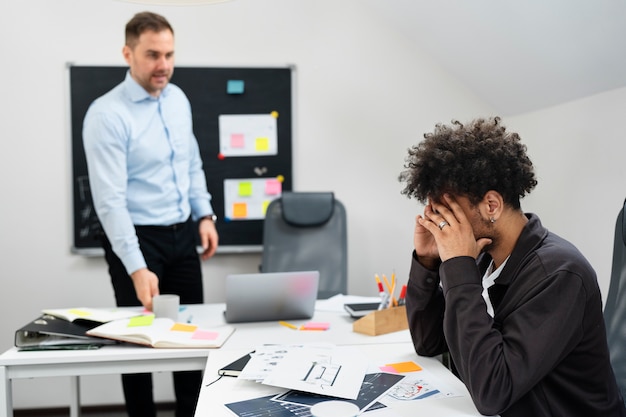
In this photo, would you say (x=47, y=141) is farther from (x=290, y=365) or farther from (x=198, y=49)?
(x=290, y=365)

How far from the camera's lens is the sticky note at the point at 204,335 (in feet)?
5.76

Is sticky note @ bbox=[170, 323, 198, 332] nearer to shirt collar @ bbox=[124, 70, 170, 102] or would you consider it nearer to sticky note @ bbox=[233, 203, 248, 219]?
shirt collar @ bbox=[124, 70, 170, 102]

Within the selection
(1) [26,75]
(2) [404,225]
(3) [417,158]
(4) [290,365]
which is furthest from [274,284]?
(1) [26,75]

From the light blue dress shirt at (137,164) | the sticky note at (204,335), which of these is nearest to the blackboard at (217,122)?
the light blue dress shirt at (137,164)

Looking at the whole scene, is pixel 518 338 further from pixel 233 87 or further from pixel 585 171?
pixel 233 87

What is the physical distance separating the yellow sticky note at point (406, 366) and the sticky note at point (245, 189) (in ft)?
6.83

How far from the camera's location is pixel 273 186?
3479 mm

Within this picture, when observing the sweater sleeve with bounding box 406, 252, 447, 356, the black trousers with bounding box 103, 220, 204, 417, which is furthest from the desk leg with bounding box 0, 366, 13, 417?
the sweater sleeve with bounding box 406, 252, 447, 356

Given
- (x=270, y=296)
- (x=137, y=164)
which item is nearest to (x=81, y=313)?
(x=270, y=296)

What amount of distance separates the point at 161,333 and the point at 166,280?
868mm

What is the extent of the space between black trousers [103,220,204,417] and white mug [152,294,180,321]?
17.7 inches

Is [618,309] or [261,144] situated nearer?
[618,309]

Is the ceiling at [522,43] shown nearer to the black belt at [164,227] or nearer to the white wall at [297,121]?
the white wall at [297,121]

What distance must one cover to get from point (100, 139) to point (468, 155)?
1620 mm
